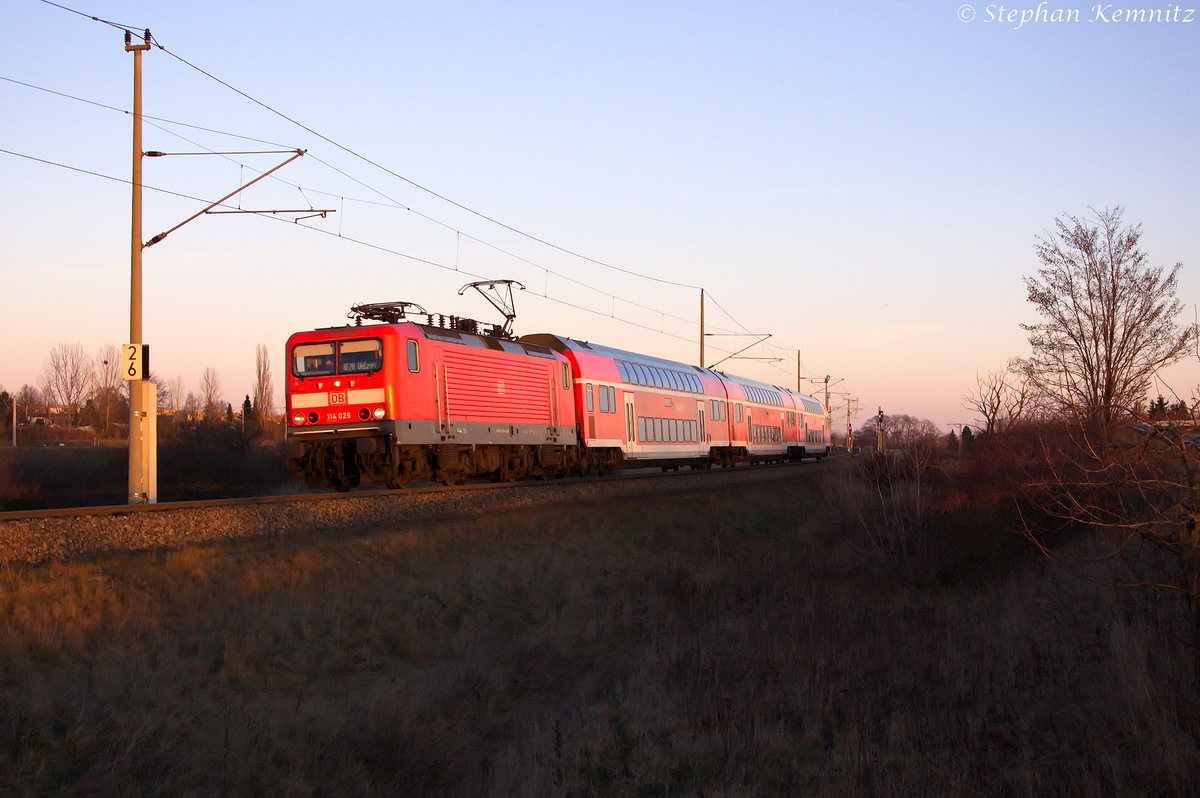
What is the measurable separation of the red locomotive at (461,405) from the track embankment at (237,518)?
3.10 ft

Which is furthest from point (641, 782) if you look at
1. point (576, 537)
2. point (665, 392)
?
point (665, 392)

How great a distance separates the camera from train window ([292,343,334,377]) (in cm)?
1820

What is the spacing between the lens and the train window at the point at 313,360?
18.2 m

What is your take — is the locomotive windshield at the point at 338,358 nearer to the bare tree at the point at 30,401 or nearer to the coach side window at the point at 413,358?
the coach side window at the point at 413,358

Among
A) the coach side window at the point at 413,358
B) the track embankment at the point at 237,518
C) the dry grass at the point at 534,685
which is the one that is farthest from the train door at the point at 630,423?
the dry grass at the point at 534,685

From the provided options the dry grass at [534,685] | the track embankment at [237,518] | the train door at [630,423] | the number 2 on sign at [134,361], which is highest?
the number 2 on sign at [134,361]

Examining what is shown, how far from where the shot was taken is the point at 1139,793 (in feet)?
24.5

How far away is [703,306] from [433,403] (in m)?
24.7

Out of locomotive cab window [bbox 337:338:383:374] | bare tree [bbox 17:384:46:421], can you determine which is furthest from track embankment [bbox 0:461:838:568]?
bare tree [bbox 17:384:46:421]

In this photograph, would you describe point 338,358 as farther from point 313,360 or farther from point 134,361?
point 134,361

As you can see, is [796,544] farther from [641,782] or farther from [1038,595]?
[641,782]

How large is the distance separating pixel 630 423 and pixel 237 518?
15.2 meters

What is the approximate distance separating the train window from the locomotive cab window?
25cm

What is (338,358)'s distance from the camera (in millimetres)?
18094
